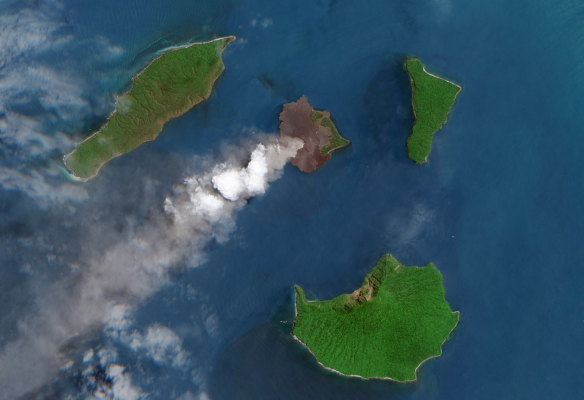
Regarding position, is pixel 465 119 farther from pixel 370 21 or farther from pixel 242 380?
pixel 242 380

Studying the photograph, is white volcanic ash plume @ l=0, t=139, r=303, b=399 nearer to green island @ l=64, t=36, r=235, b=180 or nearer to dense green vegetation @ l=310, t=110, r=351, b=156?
dense green vegetation @ l=310, t=110, r=351, b=156

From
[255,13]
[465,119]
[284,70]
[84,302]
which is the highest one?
[255,13]

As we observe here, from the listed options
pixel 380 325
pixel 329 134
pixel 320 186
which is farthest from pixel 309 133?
pixel 380 325

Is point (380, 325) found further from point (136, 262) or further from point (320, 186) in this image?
point (136, 262)

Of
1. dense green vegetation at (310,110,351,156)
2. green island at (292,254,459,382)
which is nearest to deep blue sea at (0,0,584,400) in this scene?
dense green vegetation at (310,110,351,156)

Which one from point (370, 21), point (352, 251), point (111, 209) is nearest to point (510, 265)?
point (352, 251)

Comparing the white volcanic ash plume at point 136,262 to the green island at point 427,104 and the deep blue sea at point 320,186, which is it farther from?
the green island at point 427,104

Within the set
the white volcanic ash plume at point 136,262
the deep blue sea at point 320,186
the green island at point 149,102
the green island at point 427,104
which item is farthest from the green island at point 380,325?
the green island at point 149,102
